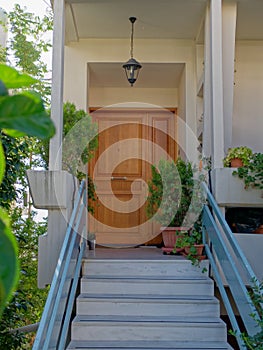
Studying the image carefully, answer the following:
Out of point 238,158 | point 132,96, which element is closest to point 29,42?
point 132,96

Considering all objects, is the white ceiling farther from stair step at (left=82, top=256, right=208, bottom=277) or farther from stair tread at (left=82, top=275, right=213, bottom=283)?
stair tread at (left=82, top=275, right=213, bottom=283)

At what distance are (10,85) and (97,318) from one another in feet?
10.2

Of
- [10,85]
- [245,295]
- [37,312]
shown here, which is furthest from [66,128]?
[10,85]

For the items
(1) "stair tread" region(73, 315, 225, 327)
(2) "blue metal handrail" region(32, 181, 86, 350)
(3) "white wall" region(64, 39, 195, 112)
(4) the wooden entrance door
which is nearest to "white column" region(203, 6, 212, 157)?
(3) "white wall" region(64, 39, 195, 112)

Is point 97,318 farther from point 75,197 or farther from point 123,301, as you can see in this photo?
point 75,197

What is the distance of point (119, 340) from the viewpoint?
323 cm

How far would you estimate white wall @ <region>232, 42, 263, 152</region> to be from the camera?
5.26 meters

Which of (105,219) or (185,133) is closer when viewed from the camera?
(185,133)

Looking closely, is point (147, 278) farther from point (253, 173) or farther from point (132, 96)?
point (132, 96)

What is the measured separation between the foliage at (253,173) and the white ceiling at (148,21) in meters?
1.86

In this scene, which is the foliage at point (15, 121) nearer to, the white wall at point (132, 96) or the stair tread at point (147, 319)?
the stair tread at point (147, 319)

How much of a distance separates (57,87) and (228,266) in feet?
7.31

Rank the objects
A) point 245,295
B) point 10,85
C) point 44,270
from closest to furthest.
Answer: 1. point 10,85
2. point 245,295
3. point 44,270

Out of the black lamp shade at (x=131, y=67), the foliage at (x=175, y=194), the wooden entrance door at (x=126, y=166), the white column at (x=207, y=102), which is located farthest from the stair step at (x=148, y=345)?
the black lamp shade at (x=131, y=67)
